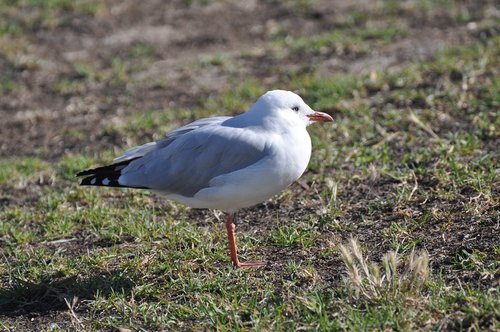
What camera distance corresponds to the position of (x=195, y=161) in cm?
511

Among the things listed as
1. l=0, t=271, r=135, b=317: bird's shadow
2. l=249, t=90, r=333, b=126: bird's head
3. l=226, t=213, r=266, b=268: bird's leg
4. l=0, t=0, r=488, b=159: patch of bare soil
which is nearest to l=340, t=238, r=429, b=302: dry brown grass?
l=226, t=213, r=266, b=268: bird's leg

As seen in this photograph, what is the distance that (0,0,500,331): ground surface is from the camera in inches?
183

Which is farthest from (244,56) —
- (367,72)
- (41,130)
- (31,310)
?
(31,310)

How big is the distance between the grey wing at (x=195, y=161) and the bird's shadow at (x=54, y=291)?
23.1 inches

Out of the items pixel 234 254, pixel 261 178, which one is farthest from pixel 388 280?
pixel 234 254

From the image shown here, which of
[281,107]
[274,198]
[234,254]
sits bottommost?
[274,198]

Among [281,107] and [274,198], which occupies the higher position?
[281,107]

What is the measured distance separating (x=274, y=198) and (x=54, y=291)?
5.75ft

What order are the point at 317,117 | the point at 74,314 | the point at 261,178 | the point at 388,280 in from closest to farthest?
the point at 388,280 → the point at 74,314 → the point at 261,178 → the point at 317,117

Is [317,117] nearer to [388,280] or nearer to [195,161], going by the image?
[195,161]

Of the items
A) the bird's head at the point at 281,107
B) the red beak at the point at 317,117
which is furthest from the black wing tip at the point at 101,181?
the red beak at the point at 317,117

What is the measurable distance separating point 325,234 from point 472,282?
44.9 inches

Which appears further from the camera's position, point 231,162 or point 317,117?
point 317,117

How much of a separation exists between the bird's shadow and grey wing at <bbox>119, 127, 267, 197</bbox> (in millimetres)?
585
